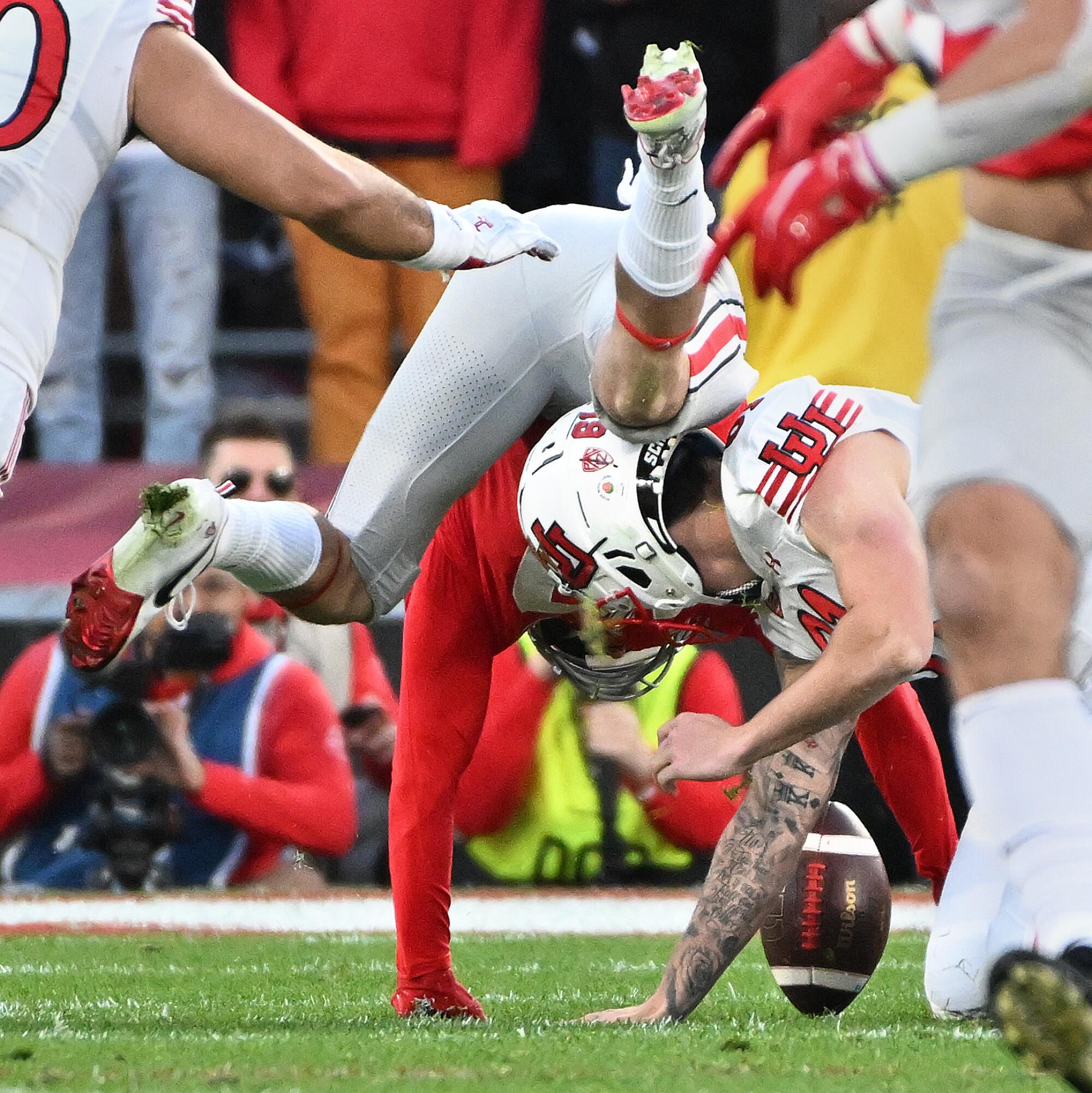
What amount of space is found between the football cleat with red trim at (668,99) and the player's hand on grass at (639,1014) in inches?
60.2

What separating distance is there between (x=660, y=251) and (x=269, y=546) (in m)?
1.06

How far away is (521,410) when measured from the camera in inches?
162

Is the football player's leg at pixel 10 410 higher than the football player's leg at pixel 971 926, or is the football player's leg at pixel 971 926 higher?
the football player's leg at pixel 10 410

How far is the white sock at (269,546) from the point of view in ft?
13.0

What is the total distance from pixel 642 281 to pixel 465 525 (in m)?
0.94

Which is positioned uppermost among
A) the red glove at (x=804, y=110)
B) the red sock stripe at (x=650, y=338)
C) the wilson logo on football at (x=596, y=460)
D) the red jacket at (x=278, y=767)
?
the red glove at (x=804, y=110)

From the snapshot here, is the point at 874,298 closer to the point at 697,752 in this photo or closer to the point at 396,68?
the point at 396,68

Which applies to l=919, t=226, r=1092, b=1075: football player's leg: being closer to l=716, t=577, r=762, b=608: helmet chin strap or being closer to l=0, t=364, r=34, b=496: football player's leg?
l=716, t=577, r=762, b=608: helmet chin strap

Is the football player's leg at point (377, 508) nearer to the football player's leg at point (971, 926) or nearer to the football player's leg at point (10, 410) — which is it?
the football player's leg at point (10, 410)

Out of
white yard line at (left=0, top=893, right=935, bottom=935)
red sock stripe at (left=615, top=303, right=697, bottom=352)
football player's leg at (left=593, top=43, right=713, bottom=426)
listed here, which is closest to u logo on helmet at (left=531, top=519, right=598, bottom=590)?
Result: football player's leg at (left=593, top=43, right=713, bottom=426)

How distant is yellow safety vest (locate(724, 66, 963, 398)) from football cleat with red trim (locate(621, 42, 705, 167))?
2400mm

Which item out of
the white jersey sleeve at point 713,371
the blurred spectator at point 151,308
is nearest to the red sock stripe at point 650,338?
the white jersey sleeve at point 713,371

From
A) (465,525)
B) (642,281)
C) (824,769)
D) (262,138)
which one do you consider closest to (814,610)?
(824,769)

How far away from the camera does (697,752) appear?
3.20 meters
